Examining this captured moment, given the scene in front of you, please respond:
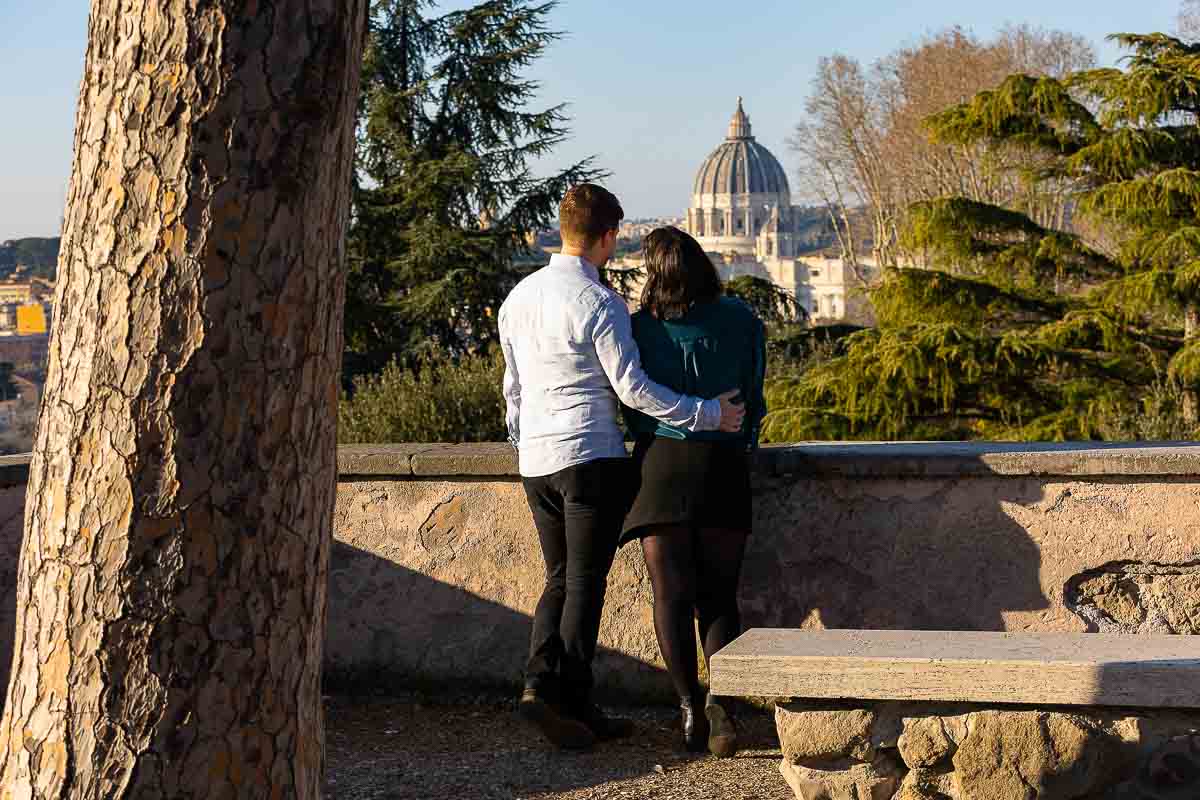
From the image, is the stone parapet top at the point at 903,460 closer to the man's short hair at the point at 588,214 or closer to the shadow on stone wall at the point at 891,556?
the shadow on stone wall at the point at 891,556

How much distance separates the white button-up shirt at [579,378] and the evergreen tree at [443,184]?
56.0 feet

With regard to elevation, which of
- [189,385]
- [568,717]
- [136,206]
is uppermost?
[136,206]

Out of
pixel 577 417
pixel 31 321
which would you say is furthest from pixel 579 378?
pixel 31 321

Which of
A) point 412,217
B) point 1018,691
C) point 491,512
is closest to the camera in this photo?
point 1018,691

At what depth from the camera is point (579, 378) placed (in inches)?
157

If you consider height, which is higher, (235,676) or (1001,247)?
(1001,247)

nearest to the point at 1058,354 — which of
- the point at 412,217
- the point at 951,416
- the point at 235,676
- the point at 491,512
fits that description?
the point at 951,416

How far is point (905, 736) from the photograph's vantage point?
3.37m

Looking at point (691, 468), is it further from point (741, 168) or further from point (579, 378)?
point (741, 168)

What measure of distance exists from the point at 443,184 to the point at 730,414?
1864 cm

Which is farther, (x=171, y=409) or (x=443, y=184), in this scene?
(x=443, y=184)

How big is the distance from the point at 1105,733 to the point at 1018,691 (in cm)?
21

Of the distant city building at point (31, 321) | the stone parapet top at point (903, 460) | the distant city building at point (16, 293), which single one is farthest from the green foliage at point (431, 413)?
the distant city building at point (16, 293)

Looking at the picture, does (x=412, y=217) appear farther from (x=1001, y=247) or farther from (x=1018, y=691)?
(x=1018, y=691)
